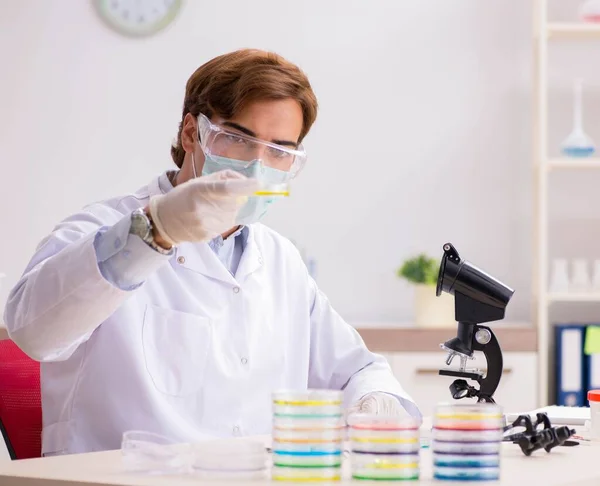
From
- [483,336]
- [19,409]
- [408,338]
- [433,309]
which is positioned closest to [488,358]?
[483,336]

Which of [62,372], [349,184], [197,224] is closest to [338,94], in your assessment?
[349,184]

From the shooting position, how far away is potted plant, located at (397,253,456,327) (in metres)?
3.50

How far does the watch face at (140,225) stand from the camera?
135cm

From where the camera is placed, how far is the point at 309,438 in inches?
44.1

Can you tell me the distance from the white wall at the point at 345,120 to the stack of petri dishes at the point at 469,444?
8.81 feet

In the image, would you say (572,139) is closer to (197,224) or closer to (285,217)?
(285,217)

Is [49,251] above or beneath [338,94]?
beneath

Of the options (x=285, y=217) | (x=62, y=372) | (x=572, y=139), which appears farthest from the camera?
(x=285, y=217)

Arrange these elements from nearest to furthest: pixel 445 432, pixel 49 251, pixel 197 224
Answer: pixel 445 432
pixel 197 224
pixel 49 251

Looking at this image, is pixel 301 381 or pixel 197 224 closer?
pixel 197 224

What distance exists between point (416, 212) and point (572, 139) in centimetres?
64

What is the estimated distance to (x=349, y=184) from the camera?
12.6 feet

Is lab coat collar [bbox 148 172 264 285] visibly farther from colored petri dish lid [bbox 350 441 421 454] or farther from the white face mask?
colored petri dish lid [bbox 350 441 421 454]

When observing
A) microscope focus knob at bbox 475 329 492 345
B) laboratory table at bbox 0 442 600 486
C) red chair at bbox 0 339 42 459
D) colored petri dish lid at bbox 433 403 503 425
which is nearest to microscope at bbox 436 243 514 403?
microscope focus knob at bbox 475 329 492 345
